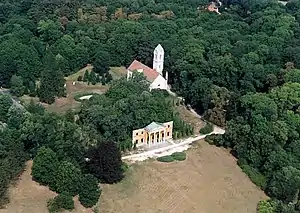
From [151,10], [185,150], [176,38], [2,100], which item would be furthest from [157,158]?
[151,10]

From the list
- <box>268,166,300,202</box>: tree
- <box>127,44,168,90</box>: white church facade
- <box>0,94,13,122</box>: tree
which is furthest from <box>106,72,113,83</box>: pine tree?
<box>268,166,300,202</box>: tree

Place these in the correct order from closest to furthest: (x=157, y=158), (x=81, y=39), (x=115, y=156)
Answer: (x=115, y=156)
(x=157, y=158)
(x=81, y=39)

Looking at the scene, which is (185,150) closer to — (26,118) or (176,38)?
(26,118)

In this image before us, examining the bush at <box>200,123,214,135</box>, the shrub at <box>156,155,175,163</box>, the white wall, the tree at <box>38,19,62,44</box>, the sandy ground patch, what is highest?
the tree at <box>38,19,62,44</box>

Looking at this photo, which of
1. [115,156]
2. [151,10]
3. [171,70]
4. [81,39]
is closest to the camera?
[115,156]

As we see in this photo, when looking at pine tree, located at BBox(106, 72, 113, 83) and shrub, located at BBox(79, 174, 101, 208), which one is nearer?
shrub, located at BBox(79, 174, 101, 208)

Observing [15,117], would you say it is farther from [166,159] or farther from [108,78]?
[108,78]

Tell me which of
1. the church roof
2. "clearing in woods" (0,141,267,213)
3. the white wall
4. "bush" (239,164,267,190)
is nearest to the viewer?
"clearing in woods" (0,141,267,213)

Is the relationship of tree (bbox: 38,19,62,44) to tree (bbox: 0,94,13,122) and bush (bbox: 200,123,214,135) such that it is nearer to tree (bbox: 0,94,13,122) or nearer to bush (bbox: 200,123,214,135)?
tree (bbox: 0,94,13,122)
